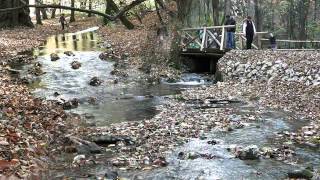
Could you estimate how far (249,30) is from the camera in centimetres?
2131

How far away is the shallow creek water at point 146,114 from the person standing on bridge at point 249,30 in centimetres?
270

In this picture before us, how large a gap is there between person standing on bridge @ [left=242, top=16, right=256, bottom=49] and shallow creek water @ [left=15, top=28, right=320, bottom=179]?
270 cm

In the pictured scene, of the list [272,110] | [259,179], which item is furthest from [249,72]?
[259,179]

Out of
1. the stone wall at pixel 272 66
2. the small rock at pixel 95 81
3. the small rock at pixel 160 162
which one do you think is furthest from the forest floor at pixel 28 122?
the stone wall at pixel 272 66

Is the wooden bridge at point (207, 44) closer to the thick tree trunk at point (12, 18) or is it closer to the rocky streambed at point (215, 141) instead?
the rocky streambed at point (215, 141)

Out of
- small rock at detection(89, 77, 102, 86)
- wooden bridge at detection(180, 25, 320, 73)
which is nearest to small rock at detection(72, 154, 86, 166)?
small rock at detection(89, 77, 102, 86)

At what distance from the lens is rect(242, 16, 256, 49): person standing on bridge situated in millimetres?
21094

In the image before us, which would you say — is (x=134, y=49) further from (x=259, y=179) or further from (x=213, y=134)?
(x=259, y=179)

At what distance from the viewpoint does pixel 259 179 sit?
8117 millimetres

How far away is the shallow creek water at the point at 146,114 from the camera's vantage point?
332 inches

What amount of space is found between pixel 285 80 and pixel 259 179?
10.1 m

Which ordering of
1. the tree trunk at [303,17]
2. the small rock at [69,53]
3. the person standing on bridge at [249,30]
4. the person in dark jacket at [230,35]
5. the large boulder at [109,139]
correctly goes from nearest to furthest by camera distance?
the large boulder at [109,139] < the person standing on bridge at [249,30] < the person in dark jacket at [230,35] < the small rock at [69,53] < the tree trunk at [303,17]

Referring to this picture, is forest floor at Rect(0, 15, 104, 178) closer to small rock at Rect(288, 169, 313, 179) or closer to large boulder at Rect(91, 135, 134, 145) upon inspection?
large boulder at Rect(91, 135, 134, 145)

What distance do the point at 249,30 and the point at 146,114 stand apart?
29.3ft
